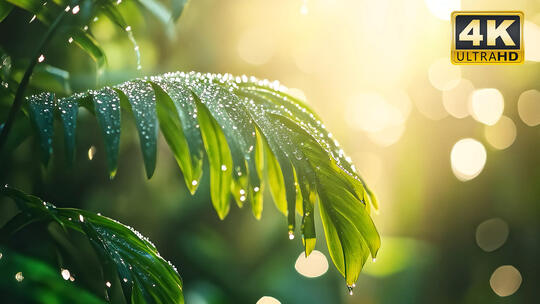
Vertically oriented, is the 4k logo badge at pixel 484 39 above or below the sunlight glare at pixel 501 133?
below

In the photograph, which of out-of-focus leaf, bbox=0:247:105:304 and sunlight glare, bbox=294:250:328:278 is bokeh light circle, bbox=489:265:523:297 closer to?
sunlight glare, bbox=294:250:328:278

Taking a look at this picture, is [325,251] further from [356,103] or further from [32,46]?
[32,46]

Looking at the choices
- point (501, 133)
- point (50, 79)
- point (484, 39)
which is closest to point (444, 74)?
point (501, 133)

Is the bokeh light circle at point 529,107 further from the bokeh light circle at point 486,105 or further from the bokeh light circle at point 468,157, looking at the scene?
the bokeh light circle at point 468,157

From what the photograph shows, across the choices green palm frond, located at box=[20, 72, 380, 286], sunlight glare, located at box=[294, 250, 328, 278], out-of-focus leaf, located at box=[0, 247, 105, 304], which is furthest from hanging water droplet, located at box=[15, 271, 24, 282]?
sunlight glare, located at box=[294, 250, 328, 278]

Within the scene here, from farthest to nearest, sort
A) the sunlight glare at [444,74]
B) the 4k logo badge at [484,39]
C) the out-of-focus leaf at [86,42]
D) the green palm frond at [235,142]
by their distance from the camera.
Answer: the sunlight glare at [444,74], the 4k logo badge at [484,39], the out-of-focus leaf at [86,42], the green palm frond at [235,142]

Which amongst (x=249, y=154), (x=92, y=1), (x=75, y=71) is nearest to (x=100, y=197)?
(x=75, y=71)

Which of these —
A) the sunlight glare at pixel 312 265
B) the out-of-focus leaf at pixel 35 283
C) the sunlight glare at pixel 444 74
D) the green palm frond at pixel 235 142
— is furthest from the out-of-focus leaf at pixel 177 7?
the sunlight glare at pixel 444 74
